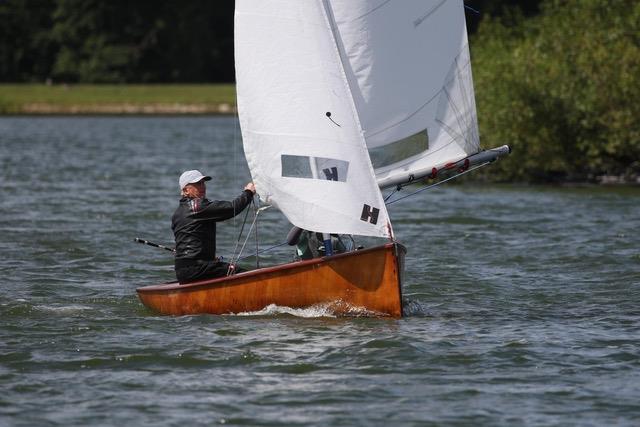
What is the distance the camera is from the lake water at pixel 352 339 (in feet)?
38.0

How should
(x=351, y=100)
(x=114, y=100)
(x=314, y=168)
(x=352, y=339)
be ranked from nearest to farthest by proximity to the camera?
(x=352, y=339) → (x=314, y=168) → (x=351, y=100) → (x=114, y=100)

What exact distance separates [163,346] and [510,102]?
20172mm

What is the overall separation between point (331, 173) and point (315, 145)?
1.12 ft

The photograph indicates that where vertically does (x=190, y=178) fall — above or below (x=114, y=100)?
A: below

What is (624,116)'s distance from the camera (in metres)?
31.5

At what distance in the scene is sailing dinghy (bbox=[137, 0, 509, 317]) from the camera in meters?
14.8

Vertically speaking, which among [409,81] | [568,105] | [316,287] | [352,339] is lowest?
[352,339]

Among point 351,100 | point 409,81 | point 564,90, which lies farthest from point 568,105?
point 351,100

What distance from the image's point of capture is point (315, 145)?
14938 millimetres

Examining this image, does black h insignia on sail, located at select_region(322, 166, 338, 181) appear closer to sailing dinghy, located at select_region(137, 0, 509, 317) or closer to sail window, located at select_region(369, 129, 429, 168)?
sailing dinghy, located at select_region(137, 0, 509, 317)

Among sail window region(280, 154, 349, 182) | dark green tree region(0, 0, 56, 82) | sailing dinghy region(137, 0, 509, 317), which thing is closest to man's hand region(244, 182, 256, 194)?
sailing dinghy region(137, 0, 509, 317)

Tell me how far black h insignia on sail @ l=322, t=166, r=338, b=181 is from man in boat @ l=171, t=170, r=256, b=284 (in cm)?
80

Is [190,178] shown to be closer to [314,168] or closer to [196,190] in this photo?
[196,190]

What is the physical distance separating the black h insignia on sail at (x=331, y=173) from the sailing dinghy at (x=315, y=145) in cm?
1
